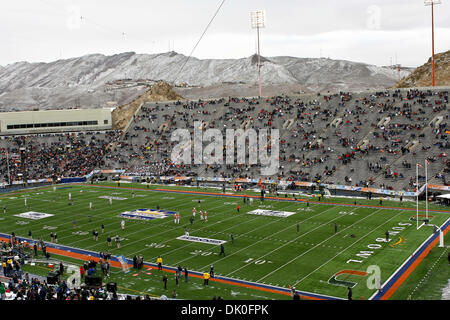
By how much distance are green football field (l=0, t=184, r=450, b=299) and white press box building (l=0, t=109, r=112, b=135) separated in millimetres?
39686

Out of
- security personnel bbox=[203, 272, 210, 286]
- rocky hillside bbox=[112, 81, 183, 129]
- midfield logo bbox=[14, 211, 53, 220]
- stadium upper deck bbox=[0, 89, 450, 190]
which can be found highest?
rocky hillside bbox=[112, 81, 183, 129]

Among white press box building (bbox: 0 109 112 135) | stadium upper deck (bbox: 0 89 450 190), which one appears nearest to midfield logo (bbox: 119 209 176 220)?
stadium upper deck (bbox: 0 89 450 190)

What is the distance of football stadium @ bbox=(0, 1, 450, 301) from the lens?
25234mm

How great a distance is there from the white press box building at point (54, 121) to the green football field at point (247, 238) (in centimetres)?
3969

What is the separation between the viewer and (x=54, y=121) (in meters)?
90.5

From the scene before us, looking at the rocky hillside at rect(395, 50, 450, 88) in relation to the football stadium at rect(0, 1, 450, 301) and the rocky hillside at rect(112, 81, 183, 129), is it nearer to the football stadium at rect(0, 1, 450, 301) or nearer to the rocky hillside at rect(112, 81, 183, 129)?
the football stadium at rect(0, 1, 450, 301)

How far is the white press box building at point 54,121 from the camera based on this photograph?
8838cm

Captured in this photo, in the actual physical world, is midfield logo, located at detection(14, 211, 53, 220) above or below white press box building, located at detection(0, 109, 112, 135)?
below

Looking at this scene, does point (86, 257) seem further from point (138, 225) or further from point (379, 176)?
point (379, 176)

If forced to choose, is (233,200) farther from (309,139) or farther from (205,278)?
(205,278)

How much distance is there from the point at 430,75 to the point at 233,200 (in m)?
68.4

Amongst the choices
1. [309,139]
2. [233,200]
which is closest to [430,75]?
[309,139]

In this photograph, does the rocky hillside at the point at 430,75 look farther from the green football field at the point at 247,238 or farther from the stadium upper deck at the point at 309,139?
the green football field at the point at 247,238
